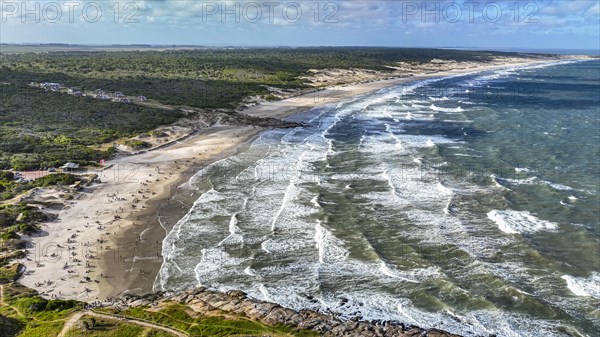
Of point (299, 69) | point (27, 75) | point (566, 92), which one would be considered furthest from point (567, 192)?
point (299, 69)

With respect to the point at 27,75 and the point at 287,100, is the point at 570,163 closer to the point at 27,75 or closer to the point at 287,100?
the point at 287,100

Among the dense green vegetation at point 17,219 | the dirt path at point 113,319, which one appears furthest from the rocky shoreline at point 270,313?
the dense green vegetation at point 17,219

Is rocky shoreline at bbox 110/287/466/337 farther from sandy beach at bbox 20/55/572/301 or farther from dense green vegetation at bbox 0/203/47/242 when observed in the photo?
dense green vegetation at bbox 0/203/47/242

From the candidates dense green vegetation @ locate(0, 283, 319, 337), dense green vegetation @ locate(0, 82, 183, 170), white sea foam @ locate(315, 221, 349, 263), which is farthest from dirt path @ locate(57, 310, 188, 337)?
dense green vegetation @ locate(0, 82, 183, 170)

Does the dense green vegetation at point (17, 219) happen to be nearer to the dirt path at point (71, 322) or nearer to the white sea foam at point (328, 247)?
the dirt path at point (71, 322)

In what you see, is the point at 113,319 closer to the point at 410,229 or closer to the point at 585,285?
the point at 410,229

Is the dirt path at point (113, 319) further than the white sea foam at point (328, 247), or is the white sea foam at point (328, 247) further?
the white sea foam at point (328, 247)
